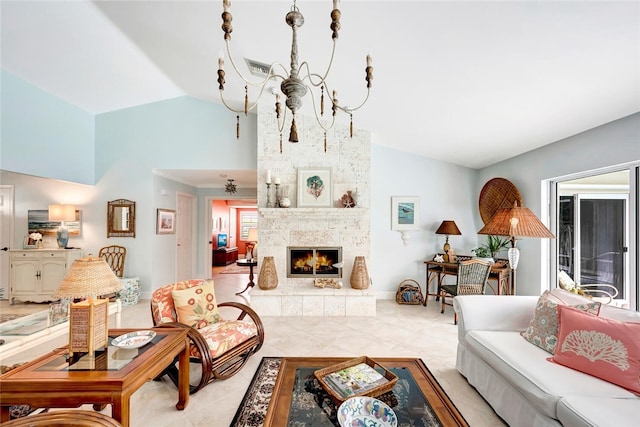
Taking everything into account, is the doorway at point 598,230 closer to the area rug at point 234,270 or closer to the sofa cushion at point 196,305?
the sofa cushion at point 196,305

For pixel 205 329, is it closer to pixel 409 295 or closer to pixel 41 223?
pixel 409 295

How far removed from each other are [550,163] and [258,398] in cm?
406

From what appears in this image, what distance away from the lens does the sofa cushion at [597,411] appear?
1248 millimetres

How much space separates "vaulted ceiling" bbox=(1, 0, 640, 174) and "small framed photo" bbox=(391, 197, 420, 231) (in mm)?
1027

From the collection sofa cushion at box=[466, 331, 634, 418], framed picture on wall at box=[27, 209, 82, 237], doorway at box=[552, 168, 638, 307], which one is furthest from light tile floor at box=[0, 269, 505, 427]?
doorway at box=[552, 168, 638, 307]

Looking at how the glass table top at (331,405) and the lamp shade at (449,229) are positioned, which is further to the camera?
the lamp shade at (449,229)

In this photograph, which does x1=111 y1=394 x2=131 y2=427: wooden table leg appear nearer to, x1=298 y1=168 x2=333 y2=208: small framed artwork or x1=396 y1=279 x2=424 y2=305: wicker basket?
x1=298 y1=168 x2=333 y2=208: small framed artwork

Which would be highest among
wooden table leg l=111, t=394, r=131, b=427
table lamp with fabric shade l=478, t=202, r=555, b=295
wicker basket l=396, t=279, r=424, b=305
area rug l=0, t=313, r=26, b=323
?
table lamp with fabric shade l=478, t=202, r=555, b=295

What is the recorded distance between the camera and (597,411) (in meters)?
1.30

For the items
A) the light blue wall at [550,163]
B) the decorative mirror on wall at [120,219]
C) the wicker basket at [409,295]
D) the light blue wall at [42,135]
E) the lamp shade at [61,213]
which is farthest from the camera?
the decorative mirror on wall at [120,219]

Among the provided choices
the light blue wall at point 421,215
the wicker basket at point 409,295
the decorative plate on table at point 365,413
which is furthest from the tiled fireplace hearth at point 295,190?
the decorative plate on table at point 365,413

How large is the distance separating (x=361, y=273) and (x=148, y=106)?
4.52 metres

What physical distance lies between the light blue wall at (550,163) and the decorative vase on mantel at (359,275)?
220 centimetres

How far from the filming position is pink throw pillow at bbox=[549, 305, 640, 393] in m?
1.48
